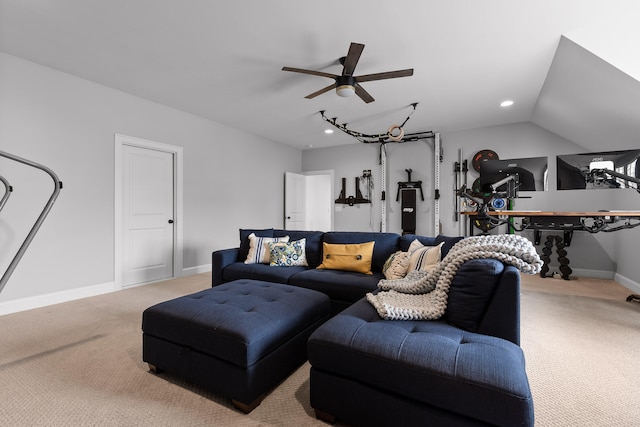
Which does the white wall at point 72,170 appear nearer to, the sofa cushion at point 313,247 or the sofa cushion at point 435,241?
the sofa cushion at point 313,247

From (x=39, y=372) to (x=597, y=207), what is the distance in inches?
261

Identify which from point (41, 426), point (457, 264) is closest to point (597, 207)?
point (457, 264)

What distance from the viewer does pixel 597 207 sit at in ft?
14.5

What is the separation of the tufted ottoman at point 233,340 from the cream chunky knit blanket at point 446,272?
20.7 inches

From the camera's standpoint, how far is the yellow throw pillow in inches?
109

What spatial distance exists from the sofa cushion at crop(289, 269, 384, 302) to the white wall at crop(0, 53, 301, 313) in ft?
8.27

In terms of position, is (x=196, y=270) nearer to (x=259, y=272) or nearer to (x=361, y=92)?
(x=259, y=272)

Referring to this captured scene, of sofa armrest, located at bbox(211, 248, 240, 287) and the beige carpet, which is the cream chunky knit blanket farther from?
sofa armrest, located at bbox(211, 248, 240, 287)

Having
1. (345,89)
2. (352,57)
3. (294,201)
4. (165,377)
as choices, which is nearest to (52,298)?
(165,377)

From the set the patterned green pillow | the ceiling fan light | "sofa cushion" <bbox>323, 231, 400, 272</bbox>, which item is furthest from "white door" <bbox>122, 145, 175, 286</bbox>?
the ceiling fan light

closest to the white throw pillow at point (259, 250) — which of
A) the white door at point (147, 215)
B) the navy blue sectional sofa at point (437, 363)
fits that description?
the white door at point (147, 215)

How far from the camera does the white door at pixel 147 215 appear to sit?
147 inches

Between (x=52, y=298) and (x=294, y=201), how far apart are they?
439cm

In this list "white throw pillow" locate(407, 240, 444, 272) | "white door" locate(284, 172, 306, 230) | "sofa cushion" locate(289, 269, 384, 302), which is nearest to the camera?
"white throw pillow" locate(407, 240, 444, 272)
